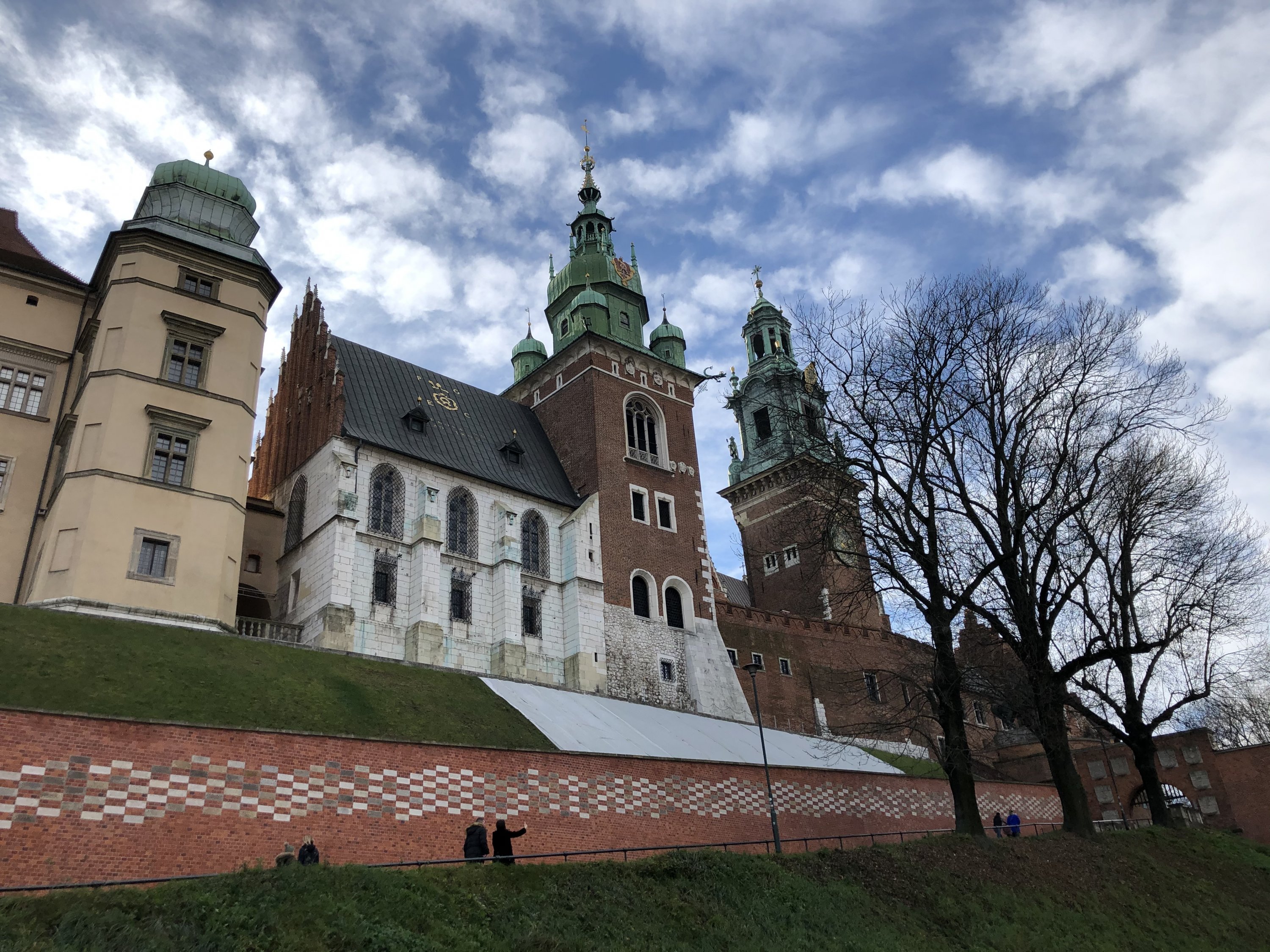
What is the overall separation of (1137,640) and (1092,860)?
18.2 ft

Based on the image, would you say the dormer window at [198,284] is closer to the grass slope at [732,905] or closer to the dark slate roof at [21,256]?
the dark slate roof at [21,256]

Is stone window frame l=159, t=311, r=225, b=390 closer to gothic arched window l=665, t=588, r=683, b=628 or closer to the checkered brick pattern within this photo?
the checkered brick pattern

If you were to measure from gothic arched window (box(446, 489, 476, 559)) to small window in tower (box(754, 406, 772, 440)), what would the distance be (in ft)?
99.9

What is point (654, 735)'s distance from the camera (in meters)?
30.4

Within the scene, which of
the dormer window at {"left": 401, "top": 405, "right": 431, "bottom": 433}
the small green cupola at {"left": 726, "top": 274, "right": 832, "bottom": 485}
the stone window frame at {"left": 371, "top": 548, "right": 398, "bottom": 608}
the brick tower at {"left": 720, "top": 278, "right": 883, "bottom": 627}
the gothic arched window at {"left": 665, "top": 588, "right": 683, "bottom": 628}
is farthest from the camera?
the small green cupola at {"left": 726, "top": 274, "right": 832, "bottom": 485}

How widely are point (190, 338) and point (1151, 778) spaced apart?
30191mm

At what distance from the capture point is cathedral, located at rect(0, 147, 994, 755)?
2717cm

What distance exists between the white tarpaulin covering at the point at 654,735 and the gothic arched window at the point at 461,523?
635cm

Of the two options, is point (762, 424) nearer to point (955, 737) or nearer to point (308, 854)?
point (955, 737)

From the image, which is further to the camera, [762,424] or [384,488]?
[762,424]

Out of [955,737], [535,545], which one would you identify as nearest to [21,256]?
[535,545]

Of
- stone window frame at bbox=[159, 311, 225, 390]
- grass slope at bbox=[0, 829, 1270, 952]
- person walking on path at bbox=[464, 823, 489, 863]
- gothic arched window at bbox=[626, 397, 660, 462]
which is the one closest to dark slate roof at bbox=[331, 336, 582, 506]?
gothic arched window at bbox=[626, 397, 660, 462]

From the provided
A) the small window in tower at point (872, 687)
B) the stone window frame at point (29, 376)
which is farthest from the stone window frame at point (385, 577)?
the small window in tower at point (872, 687)

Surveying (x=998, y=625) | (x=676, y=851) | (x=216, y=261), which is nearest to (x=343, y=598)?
(x=216, y=261)
